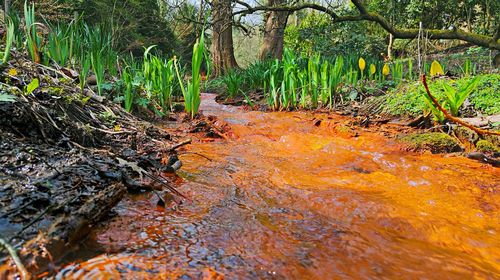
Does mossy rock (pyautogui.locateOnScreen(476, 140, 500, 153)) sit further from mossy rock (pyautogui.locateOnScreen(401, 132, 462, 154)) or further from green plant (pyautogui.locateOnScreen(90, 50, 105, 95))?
green plant (pyautogui.locateOnScreen(90, 50, 105, 95))

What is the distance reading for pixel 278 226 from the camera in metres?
1.10

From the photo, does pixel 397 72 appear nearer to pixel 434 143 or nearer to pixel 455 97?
pixel 455 97

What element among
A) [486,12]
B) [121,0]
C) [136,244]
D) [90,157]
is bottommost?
[136,244]

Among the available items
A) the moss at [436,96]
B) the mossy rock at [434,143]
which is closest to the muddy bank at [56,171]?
the mossy rock at [434,143]

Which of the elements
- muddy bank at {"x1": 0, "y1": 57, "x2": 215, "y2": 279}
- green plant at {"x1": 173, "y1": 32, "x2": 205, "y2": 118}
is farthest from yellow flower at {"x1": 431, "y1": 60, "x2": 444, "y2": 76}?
muddy bank at {"x1": 0, "y1": 57, "x2": 215, "y2": 279}

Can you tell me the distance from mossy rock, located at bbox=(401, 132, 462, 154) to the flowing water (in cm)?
28

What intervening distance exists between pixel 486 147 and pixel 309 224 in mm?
1882

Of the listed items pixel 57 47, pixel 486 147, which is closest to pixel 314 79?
pixel 486 147

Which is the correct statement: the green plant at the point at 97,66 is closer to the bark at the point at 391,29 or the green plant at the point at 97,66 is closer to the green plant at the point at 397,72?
the green plant at the point at 397,72

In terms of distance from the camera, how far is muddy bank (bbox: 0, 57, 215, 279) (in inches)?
30.5

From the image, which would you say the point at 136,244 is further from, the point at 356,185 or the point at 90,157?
the point at 356,185

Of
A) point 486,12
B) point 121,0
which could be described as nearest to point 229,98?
point 121,0

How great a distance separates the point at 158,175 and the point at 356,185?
0.94m

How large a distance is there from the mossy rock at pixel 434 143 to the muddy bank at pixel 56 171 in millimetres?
1760
